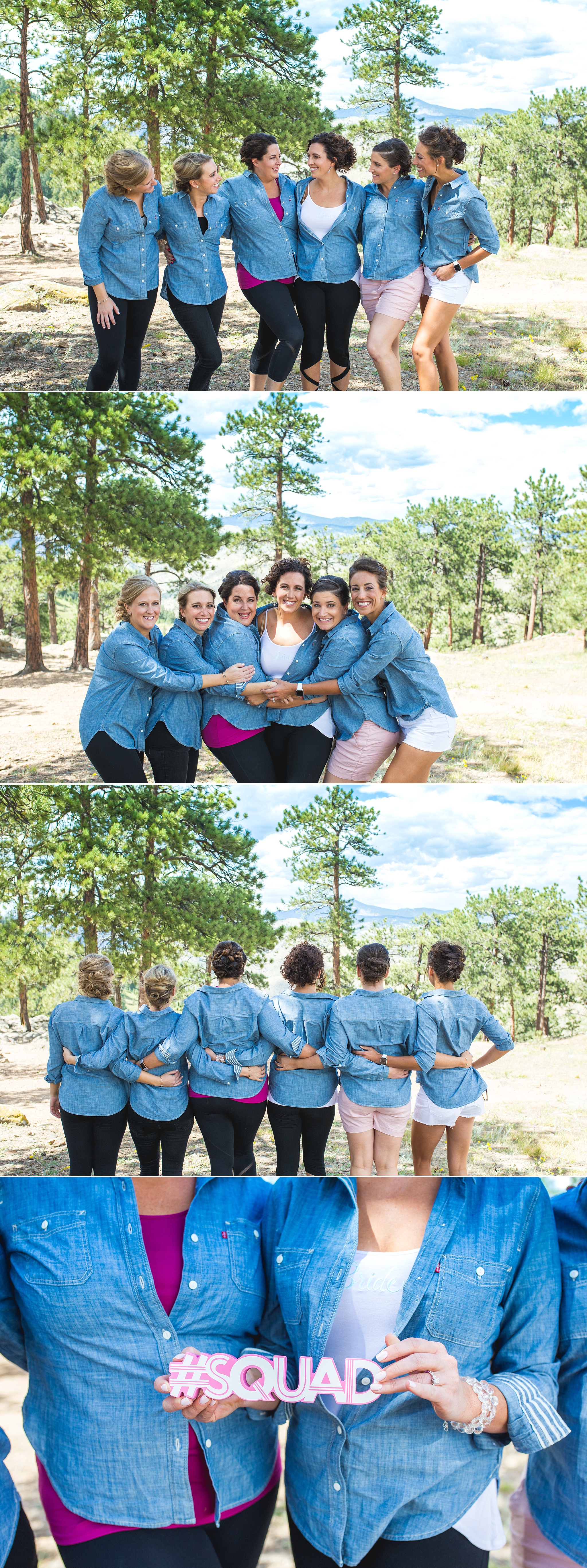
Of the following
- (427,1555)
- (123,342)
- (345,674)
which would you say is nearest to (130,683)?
(345,674)

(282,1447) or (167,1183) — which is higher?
(167,1183)

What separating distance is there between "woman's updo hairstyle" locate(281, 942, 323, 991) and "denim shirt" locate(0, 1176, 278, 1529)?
0.89 m

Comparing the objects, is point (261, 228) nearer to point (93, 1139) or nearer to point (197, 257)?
point (197, 257)

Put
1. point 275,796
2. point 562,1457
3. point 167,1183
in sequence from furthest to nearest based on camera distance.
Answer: point 275,796, point 167,1183, point 562,1457

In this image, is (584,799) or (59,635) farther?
(59,635)

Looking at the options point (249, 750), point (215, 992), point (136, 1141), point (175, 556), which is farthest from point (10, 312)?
point (136, 1141)

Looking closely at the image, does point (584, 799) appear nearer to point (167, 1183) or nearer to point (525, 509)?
point (525, 509)

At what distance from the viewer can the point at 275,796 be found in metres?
4.23

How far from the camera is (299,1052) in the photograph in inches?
163

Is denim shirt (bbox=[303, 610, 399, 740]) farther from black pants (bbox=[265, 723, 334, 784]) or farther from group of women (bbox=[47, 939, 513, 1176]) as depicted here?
group of women (bbox=[47, 939, 513, 1176])

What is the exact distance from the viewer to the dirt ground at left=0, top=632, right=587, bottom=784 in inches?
178

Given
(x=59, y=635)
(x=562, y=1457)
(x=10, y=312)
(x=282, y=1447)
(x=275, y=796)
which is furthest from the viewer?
(x=282, y=1447)

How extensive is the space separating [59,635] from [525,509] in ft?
6.48

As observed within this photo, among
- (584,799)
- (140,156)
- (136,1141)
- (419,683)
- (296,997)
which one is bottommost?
(136,1141)
